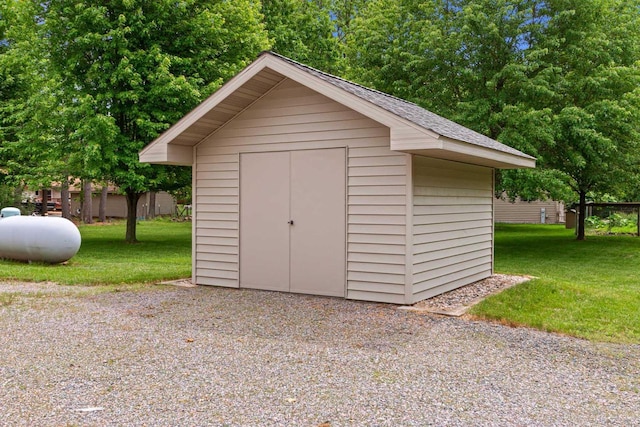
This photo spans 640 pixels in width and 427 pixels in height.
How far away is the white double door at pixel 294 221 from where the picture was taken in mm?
7266

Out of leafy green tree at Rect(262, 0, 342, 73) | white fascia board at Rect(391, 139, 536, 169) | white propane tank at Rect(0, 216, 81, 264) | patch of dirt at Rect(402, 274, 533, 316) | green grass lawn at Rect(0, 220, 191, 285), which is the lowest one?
green grass lawn at Rect(0, 220, 191, 285)

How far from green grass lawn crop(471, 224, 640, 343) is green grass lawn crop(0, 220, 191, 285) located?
5.19 metres

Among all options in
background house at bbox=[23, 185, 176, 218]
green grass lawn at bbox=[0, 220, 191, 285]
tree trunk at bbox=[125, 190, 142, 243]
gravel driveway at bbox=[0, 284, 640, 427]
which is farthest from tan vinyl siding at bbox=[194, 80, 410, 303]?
background house at bbox=[23, 185, 176, 218]

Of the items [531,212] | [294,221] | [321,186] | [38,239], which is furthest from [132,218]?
[531,212]

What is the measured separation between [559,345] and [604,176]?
11.4 metres

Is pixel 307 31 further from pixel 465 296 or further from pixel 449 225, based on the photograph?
pixel 465 296

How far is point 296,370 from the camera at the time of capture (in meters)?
4.31

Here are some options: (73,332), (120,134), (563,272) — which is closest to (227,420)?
(73,332)

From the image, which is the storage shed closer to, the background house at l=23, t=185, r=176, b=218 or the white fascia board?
the white fascia board

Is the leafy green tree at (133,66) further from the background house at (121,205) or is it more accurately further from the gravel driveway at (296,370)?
the background house at (121,205)

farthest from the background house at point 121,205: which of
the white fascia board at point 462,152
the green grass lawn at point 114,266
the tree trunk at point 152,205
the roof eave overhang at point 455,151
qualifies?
the roof eave overhang at point 455,151

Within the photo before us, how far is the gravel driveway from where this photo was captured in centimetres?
346

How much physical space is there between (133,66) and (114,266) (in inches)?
224

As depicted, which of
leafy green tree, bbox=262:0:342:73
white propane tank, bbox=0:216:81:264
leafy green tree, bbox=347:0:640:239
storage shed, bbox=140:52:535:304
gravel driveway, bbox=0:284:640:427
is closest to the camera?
gravel driveway, bbox=0:284:640:427
